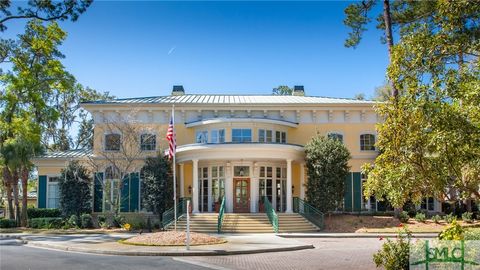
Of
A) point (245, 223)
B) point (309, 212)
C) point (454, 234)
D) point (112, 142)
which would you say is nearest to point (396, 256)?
point (454, 234)

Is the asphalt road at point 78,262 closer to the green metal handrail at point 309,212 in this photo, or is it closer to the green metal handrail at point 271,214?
the green metal handrail at point 271,214

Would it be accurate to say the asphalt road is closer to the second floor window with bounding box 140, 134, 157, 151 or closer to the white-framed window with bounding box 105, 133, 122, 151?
the white-framed window with bounding box 105, 133, 122, 151

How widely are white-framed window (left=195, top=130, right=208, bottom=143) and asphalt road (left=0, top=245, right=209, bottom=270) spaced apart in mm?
16660

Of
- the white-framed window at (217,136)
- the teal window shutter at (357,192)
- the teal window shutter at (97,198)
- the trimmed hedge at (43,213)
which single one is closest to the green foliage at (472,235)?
the white-framed window at (217,136)

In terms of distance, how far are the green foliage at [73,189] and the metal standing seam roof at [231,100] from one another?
496 cm

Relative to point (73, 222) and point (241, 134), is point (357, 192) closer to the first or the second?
point (241, 134)

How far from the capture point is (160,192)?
31.8 m

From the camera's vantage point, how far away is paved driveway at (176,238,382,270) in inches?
592

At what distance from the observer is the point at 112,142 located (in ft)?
116

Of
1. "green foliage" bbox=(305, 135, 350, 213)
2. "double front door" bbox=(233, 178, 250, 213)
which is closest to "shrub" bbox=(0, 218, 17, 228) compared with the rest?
"double front door" bbox=(233, 178, 250, 213)

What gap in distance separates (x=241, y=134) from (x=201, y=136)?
2946 millimetres

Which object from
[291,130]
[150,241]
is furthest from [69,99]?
[150,241]

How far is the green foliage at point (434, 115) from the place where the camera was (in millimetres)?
10617

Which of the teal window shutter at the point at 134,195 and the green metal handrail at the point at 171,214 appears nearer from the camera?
the green metal handrail at the point at 171,214
